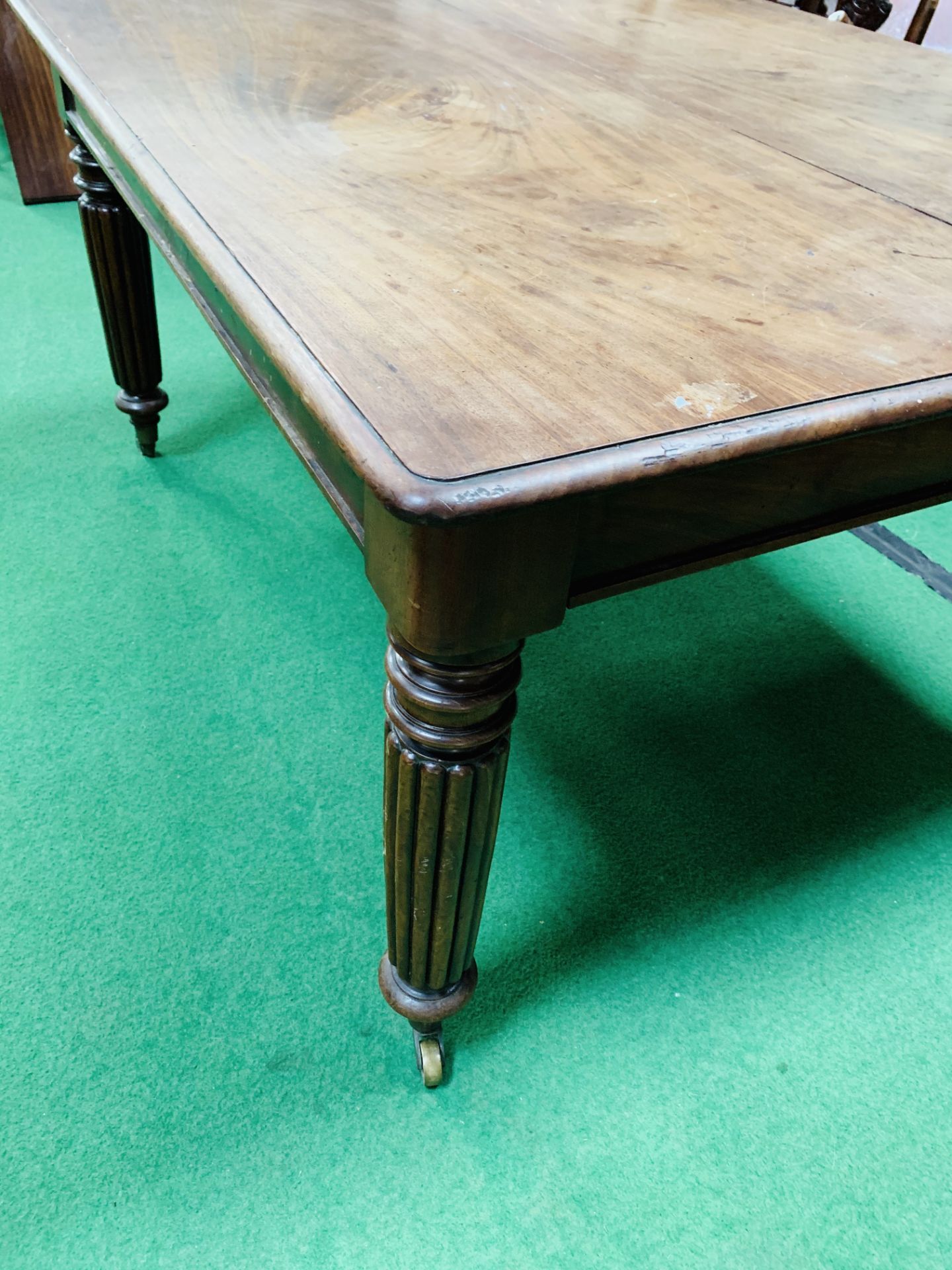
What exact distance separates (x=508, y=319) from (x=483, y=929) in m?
0.66

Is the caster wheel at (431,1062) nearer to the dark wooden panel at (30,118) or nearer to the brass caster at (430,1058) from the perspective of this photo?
the brass caster at (430,1058)

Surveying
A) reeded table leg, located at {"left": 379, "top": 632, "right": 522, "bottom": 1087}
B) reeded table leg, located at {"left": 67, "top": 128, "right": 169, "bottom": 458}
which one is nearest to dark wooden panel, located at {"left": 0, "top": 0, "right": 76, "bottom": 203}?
reeded table leg, located at {"left": 67, "top": 128, "right": 169, "bottom": 458}

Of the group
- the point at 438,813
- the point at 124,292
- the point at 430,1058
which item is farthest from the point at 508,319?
the point at 124,292

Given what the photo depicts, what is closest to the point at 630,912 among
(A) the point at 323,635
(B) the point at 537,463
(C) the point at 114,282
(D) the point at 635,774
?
(D) the point at 635,774

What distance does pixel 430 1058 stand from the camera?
0.87 meters

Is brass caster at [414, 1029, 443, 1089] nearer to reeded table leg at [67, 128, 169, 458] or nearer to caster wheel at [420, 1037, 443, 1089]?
caster wheel at [420, 1037, 443, 1089]

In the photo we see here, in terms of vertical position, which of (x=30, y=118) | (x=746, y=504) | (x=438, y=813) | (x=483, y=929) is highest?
(x=746, y=504)

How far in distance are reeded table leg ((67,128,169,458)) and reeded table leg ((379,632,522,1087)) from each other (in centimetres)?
109

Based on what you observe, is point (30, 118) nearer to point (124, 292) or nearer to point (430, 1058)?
point (124, 292)

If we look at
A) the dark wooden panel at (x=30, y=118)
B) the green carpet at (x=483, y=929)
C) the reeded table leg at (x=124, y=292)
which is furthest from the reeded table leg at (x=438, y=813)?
the dark wooden panel at (x=30, y=118)

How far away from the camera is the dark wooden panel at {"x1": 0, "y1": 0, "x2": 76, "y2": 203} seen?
230cm

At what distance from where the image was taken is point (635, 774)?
119 centimetres

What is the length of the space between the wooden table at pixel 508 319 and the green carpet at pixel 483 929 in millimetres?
138

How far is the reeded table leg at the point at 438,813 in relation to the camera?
0.61 meters
